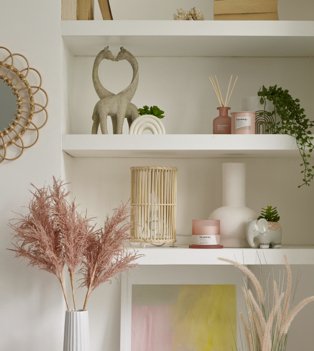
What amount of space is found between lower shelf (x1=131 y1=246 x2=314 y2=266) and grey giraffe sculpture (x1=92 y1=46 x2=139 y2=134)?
44 centimetres

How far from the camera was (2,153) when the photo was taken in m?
2.27

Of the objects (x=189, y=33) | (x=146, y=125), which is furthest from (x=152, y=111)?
(x=189, y=33)

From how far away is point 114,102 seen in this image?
2354mm

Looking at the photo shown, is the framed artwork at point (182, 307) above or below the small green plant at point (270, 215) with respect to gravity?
below

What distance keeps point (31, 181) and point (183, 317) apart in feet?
2.49

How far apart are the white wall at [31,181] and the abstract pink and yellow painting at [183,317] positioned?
0.36 metres

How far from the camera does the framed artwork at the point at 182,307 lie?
2484 millimetres

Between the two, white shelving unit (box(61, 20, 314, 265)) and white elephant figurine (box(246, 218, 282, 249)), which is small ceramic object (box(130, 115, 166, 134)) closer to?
white shelving unit (box(61, 20, 314, 265))

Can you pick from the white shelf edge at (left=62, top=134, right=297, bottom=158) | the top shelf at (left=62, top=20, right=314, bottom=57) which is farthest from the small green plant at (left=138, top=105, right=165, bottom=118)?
the top shelf at (left=62, top=20, right=314, bottom=57)

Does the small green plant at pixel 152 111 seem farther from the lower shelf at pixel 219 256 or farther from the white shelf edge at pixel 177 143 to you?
the lower shelf at pixel 219 256

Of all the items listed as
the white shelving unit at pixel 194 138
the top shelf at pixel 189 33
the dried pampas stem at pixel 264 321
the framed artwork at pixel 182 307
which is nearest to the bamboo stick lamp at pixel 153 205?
the white shelving unit at pixel 194 138

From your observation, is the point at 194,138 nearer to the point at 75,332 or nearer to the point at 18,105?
the point at 18,105

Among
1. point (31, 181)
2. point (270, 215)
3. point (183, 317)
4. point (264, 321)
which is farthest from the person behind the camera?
point (183, 317)

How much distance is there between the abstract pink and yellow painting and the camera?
2.48m
